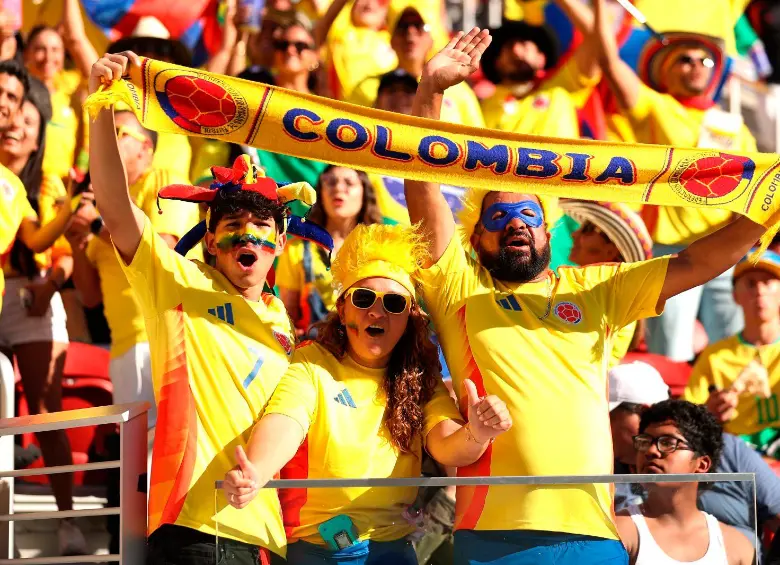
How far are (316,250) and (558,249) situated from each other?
1634 mm

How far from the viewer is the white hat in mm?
5684

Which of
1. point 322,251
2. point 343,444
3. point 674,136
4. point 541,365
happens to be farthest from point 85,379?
point 674,136

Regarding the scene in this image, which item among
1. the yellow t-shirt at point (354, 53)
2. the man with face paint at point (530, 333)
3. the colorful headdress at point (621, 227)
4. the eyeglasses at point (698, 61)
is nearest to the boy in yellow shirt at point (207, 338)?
the man with face paint at point (530, 333)

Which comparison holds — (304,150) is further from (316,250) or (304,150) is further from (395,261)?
(316,250)

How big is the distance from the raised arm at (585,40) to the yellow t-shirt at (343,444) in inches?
166

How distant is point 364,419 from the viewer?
4.11 metres

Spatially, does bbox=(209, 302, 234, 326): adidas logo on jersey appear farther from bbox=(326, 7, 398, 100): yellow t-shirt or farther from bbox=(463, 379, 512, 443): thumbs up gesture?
bbox=(326, 7, 398, 100): yellow t-shirt

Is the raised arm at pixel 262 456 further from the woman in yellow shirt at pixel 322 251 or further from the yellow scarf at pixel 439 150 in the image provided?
the woman in yellow shirt at pixel 322 251

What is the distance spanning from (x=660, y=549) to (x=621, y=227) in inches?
95.1

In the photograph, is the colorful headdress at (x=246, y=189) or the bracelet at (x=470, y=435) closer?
the bracelet at (x=470, y=435)

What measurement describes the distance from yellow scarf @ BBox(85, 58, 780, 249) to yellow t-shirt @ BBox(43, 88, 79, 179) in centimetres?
286

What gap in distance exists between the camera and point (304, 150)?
4426 millimetres

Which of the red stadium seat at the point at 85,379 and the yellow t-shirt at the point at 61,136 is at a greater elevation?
the yellow t-shirt at the point at 61,136

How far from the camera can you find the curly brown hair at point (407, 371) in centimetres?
412
